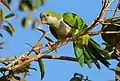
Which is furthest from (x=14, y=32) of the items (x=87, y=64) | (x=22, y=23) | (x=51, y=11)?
(x=51, y=11)

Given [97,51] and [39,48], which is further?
[97,51]

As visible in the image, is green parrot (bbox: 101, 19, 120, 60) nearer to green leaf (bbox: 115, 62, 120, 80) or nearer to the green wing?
green leaf (bbox: 115, 62, 120, 80)

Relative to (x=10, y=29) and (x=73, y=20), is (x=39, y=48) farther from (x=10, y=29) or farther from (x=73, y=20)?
(x=73, y=20)

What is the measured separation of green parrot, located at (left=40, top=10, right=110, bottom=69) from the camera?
2.05m

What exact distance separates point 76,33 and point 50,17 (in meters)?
0.35

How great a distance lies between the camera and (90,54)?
7.20 feet

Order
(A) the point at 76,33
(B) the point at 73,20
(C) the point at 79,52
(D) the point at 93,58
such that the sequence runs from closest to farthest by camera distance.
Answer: (D) the point at 93,58
(C) the point at 79,52
(A) the point at 76,33
(B) the point at 73,20

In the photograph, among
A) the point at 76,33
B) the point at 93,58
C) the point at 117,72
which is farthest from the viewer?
the point at 76,33

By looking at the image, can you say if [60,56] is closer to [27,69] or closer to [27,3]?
[27,69]

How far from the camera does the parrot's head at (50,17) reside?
259 centimetres

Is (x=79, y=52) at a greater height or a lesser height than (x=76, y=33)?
lesser

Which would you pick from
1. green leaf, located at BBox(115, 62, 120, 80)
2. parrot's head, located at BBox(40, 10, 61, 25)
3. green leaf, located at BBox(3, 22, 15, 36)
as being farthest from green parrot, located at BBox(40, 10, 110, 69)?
green leaf, located at BBox(3, 22, 15, 36)

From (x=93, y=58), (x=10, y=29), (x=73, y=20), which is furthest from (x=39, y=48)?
(x=73, y=20)

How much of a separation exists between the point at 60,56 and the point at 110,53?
1.26ft
